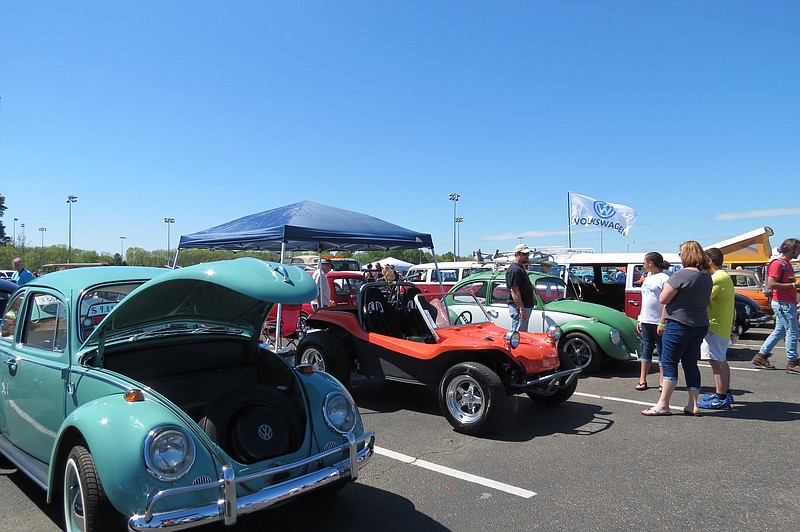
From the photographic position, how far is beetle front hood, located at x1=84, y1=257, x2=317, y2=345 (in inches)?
110

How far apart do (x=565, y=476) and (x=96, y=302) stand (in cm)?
373

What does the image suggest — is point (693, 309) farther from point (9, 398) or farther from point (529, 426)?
point (9, 398)

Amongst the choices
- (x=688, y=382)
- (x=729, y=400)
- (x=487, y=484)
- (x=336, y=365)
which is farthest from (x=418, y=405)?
(x=729, y=400)

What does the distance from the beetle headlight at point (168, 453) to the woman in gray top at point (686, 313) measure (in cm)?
476

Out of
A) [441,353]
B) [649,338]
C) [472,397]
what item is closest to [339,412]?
[472,397]

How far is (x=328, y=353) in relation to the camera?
649cm

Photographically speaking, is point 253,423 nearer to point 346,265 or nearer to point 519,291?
point 519,291

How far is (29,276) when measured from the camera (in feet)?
38.7

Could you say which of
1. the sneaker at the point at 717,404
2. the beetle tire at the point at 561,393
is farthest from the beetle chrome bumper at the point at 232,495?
the sneaker at the point at 717,404

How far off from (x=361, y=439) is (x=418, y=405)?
3.10 metres

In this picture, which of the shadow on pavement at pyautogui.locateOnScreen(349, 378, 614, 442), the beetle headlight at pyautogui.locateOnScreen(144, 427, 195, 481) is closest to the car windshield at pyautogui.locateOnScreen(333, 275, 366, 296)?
the shadow on pavement at pyautogui.locateOnScreen(349, 378, 614, 442)

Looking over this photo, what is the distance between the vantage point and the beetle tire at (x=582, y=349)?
808 cm

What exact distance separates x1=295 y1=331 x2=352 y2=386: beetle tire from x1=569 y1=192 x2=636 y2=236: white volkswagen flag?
12723 millimetres

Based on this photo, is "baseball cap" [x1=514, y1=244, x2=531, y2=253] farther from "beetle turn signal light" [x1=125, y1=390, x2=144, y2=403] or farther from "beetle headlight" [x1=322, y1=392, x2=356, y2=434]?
"beetle turn signal light" [x1=125, y1=390, x2=144, y2=403]
